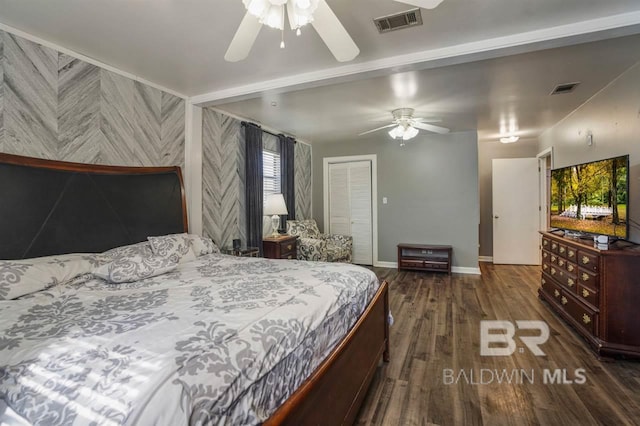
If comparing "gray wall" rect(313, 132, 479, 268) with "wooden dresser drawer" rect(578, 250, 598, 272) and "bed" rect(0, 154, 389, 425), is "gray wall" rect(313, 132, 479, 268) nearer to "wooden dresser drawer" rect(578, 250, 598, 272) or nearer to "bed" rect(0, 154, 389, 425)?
"wooden dresser drawer" rect(578, 250, 598, 272)

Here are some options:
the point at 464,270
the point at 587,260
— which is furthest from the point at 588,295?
the point at 464,270

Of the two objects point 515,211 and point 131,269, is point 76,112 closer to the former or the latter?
point 131,269

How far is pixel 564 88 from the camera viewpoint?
3234mm

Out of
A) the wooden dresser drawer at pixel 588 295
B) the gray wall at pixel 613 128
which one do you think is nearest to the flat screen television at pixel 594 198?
the gray wall at pixel 613 128

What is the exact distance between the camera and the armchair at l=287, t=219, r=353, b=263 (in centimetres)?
486

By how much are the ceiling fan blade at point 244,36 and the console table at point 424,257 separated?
14.1 ft

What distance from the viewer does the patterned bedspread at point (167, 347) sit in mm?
804

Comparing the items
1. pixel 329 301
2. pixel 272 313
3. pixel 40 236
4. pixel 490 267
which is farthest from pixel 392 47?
pixel 490 267

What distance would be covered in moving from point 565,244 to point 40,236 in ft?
15.1

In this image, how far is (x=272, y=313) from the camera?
1285 mm

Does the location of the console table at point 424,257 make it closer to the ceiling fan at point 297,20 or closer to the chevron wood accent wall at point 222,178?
the chevron wood accent wall at point 222,178

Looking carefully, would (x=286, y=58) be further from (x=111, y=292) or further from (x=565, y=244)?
(x=565, y=244)

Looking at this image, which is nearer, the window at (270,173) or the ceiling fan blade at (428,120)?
the ceiling fan blade at (428,120)

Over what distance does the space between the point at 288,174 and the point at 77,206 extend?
3.25 m
